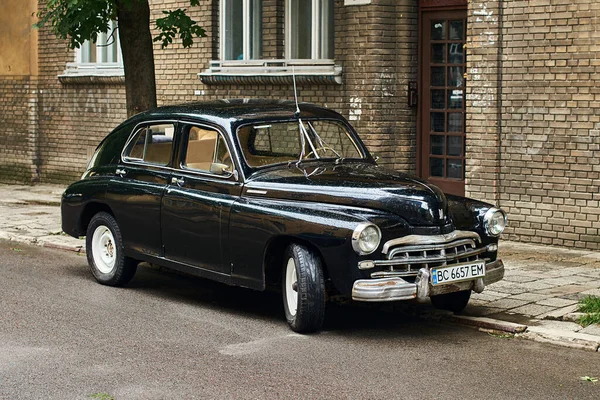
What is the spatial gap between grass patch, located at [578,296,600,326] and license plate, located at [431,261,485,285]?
0.85m

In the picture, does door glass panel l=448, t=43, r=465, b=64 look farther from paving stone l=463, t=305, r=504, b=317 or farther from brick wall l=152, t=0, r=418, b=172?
paving stone l=463, t=305, r=504, b=317

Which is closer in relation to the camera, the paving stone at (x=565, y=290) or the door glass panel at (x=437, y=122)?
the paving stone at (x=565, y=290)

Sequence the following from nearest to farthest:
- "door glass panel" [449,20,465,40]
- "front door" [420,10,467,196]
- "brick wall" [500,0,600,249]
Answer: "brick wall" [500,0,600,249] → "door glass panel" [449,20,465,40] → "front door" [420,10,467,196]

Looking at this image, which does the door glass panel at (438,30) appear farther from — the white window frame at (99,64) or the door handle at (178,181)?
the white window frame at (99,64)

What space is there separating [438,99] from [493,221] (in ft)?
19.5

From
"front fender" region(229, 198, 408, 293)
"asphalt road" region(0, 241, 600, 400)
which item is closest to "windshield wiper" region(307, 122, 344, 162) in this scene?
"front fender" region(229, 198, 408, 293)

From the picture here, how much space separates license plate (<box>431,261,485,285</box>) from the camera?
8031 mm

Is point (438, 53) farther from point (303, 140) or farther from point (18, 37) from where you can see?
point (18, 37)

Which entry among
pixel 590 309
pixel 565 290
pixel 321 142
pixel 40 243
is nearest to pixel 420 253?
pixel 590 309

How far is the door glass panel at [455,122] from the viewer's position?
46.7 ft

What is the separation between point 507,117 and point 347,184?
203 inches

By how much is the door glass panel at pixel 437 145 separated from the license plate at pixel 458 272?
6180 millimetres

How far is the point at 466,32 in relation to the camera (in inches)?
543

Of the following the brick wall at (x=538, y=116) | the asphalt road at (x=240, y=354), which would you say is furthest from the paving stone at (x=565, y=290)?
the brick wall at (x=538, y=116)
